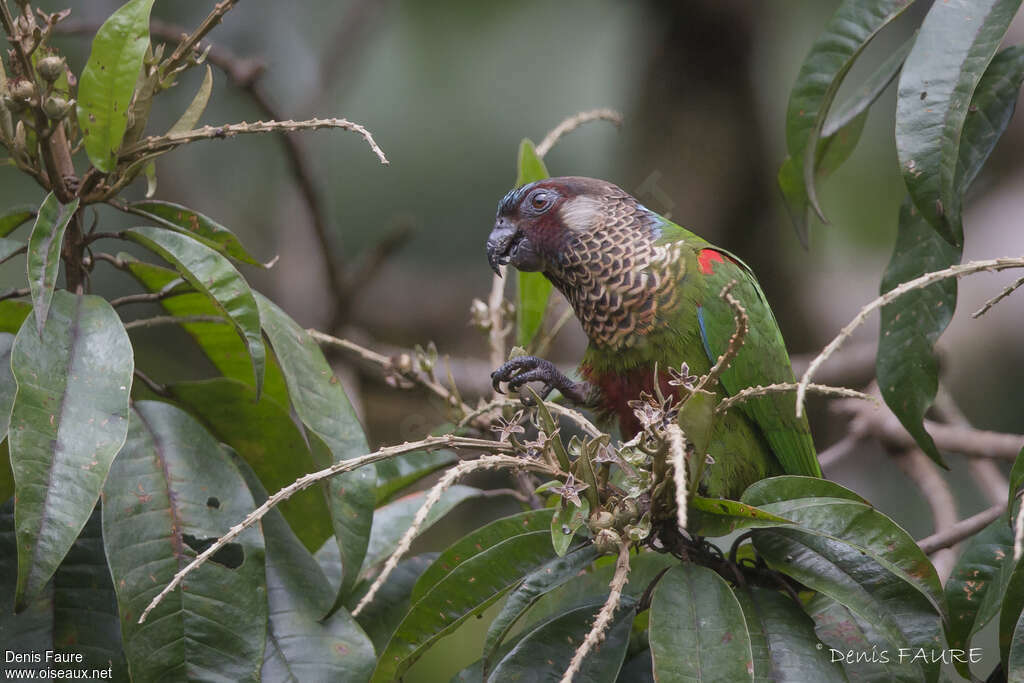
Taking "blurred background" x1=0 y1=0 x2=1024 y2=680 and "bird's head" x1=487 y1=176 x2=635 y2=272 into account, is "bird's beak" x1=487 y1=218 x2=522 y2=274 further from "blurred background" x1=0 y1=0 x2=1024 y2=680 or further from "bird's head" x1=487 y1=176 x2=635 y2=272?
"blurred background" x1=0 y1=0 x2=1024 y2=680

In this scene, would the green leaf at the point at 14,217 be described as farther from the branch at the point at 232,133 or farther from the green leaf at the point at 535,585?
the green leaf at the point at 535,585

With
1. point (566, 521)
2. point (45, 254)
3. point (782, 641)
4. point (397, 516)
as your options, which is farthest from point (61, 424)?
point (782, 641)

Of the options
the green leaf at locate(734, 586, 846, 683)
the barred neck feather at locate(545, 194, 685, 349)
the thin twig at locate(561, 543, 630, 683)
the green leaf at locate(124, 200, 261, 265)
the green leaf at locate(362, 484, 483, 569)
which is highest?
the green leaf at locate(124, 200, 261, 265)

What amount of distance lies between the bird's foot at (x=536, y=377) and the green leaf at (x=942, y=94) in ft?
2.78

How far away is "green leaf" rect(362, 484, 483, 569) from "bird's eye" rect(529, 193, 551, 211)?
2.27ft

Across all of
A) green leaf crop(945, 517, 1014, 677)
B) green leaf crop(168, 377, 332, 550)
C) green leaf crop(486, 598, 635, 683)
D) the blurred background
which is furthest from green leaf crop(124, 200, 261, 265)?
the blurred background

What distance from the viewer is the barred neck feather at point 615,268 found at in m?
2.09

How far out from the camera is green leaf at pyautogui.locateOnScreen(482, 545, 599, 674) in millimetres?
1527

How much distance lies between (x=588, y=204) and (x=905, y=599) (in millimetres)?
1152

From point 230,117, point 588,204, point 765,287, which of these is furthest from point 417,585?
point 230,117

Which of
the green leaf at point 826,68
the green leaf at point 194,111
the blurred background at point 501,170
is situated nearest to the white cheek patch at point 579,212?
the green leaf at point 826,68

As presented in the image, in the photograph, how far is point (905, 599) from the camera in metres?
1.44

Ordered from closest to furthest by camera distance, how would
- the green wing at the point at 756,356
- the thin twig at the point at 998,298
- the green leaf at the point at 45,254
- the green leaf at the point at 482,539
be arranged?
the thin twig at the point at 998,298
the green leaf at the point at 45,254
the green leaf at the point at 482,539
the green wing at the point at 756,356

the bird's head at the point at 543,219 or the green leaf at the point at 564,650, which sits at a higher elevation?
the bird's head at the point at 543,219
